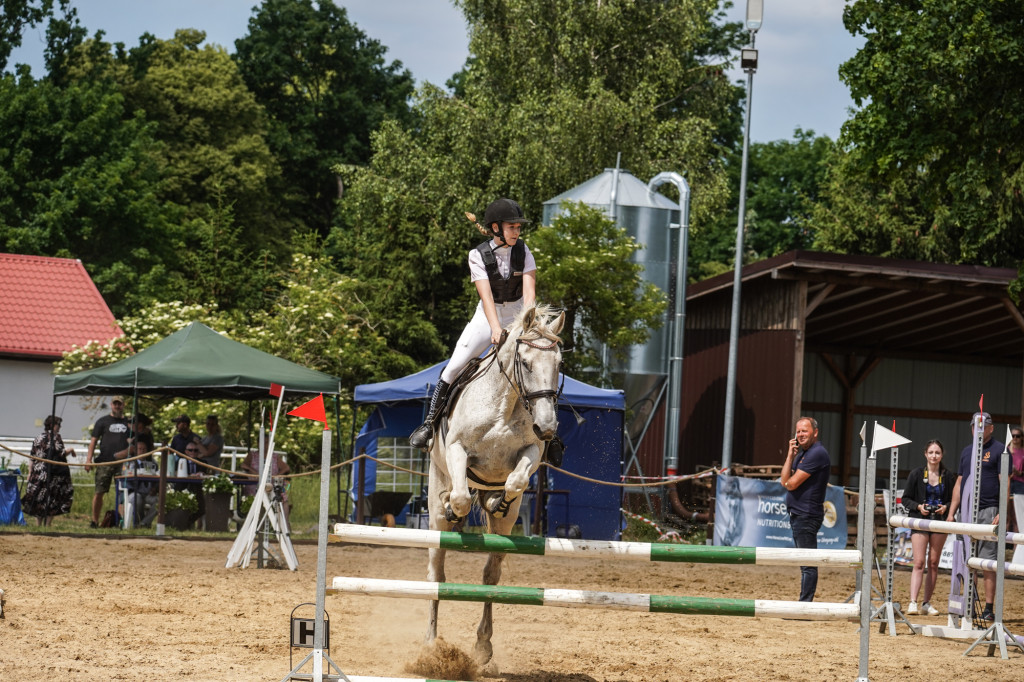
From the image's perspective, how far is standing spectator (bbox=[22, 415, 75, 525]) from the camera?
16.0 m

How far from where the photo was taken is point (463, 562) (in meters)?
14.8

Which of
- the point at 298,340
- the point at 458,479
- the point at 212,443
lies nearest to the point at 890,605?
the point at 458,479

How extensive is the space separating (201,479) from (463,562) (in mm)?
4229

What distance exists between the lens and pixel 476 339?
7184mm

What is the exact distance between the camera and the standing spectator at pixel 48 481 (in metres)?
16.0

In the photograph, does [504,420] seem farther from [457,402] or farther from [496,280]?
[496,280]

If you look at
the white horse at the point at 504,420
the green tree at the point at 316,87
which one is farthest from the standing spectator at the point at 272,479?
the green tree at the point at 316,87

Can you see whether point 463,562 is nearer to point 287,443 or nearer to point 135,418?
point 135,418

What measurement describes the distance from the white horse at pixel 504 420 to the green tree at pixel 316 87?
40.6 metres

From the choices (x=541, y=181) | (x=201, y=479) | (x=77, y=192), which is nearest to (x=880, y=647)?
(x=201, y=479)

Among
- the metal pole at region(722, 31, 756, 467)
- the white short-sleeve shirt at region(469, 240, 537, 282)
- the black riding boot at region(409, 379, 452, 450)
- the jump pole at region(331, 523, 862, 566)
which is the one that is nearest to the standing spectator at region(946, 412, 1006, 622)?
the jump pole at region(331, 523, 862, 566)

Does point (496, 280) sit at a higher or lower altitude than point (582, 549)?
higher

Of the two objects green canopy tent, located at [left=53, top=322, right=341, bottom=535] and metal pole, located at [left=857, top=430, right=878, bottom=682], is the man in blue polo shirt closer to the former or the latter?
metal pole, located at [left=857, top=430, right=878, bottom=682]

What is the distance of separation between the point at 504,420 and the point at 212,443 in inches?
453
